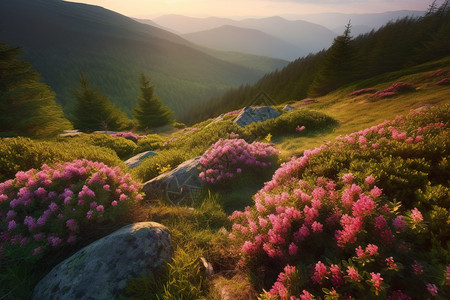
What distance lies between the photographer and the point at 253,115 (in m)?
14.9

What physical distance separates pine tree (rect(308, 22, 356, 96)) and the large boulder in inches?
1674

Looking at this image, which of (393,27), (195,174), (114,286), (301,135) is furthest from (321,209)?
(393,27)

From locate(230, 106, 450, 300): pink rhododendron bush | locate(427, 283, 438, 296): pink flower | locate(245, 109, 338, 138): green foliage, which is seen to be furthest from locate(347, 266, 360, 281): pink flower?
locate(245, 109, 338, 138): green foliage

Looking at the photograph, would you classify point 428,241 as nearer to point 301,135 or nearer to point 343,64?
point 301,135

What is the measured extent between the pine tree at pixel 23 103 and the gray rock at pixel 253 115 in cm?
1283

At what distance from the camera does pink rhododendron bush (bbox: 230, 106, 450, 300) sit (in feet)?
6.91

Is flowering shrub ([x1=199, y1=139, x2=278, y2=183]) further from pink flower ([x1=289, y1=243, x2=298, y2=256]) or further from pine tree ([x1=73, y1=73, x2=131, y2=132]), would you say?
pine tree ([x1=73, y1=73, x2=131, y2=132])

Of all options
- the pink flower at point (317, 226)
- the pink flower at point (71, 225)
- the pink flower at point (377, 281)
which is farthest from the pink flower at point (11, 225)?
the pink flower at point (377, 281)

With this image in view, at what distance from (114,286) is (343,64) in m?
45.7

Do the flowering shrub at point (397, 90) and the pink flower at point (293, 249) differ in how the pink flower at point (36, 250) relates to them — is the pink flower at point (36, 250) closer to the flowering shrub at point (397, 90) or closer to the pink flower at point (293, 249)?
the pink flower at point (293, 249)

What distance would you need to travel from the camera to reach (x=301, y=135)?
33.5 feet

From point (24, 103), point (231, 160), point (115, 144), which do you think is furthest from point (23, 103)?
point (231, 160)

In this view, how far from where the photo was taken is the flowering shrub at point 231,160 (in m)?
6.27

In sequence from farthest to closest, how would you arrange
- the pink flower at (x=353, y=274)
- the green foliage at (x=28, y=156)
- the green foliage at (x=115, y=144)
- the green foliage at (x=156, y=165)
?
the green foliage at (x=115, y=144) → the green foliage at (x=156, y=165) → the green foliage at (x=28, y=156) → the pink flower at (x=353, y=274)
